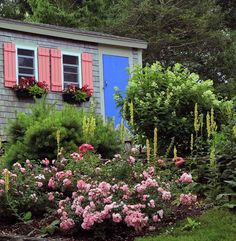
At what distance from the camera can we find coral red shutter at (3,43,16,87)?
12.5 meters

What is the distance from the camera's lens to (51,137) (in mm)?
7125

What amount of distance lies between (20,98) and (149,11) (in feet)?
36.5

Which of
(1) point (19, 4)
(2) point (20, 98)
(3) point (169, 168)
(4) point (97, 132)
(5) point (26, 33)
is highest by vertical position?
(1) point (19, 4)

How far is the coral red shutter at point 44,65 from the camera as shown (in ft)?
43.1

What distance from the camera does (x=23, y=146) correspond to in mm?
7211

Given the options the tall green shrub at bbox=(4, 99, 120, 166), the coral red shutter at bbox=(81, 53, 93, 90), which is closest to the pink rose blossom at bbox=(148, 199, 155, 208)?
the tall green shrub at bbox=(4, 99, 120, 166)

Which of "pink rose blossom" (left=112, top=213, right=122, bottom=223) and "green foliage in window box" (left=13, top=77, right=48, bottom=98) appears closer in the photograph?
"pink rose blossom" (left=112, top=213, right=122, bottom=223)

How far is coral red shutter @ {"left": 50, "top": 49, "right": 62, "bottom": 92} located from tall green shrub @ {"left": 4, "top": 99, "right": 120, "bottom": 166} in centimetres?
533

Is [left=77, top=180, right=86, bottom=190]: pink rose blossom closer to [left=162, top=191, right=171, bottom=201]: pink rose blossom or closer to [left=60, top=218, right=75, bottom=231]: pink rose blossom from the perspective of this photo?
[left=60, top=218, right=75, bottom=231]: pink rose blossom

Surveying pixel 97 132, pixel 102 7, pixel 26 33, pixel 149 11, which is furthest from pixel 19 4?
pixel 97 132

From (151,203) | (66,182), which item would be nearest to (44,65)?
(66,182)

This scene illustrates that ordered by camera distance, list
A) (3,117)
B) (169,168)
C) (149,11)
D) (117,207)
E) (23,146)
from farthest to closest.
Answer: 1. (149,11)
2. (3,117)
3. (23,146)
4. (169,168)
5. (117,207)

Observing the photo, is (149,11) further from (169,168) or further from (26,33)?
(169,168)

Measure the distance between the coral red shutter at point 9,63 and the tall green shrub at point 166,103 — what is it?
16.4 ft
